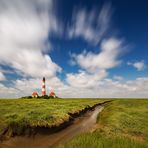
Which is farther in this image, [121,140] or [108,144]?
[121,140]

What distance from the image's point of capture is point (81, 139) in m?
14.5

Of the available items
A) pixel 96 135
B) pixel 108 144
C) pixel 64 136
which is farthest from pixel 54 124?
pixel 108 144

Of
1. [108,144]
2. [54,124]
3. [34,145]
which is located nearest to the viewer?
[108,144]

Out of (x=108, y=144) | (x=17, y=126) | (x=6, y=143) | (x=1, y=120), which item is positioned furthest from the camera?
(x=1, y=120)

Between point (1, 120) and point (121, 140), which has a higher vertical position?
point (1, 120)

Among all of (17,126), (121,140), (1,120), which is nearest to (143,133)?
(121,140)

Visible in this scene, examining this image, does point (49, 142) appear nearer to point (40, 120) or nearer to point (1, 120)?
point (40, 120)

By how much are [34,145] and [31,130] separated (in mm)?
2563

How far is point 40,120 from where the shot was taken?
20.1 meters

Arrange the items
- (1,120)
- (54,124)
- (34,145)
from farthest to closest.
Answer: (54,124)
(1,120)
(34,145)

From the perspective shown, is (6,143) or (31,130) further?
(31,130)

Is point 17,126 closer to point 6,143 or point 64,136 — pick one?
A: point 6,143

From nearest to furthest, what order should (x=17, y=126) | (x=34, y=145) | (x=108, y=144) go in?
(x=108, y=144) < (x=34, y=145) < (x=17, y=126)

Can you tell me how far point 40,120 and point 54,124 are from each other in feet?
5.57
